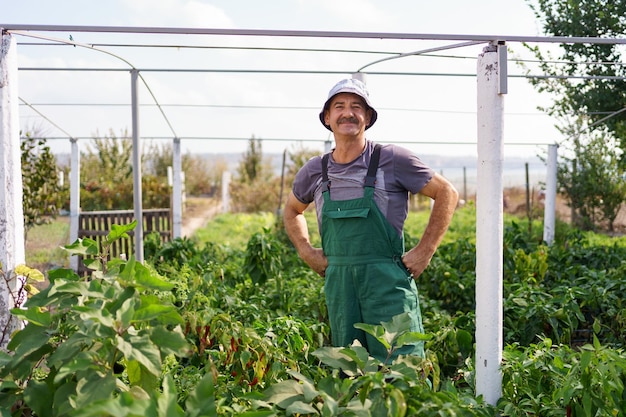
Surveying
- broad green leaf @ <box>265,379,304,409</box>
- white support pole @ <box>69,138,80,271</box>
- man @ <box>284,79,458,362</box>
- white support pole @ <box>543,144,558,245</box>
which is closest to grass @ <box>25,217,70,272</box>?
white support pole @ <box>69,138,80,271</box>

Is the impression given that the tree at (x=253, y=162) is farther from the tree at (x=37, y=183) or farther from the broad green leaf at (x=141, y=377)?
the broad green leaf at (x=141, y=377)

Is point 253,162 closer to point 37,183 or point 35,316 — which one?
point 37,183

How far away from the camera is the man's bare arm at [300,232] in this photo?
322cm

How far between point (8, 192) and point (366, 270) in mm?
1521

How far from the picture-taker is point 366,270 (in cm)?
290

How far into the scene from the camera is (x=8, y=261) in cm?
274

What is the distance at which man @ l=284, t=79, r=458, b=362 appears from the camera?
2.90 m

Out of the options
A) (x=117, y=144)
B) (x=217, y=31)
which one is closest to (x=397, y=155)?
(x=217, y=31)

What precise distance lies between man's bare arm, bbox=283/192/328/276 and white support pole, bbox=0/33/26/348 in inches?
49.6

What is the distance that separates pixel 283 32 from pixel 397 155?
0.73 m

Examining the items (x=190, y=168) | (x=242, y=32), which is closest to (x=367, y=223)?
(x=242, y=32)

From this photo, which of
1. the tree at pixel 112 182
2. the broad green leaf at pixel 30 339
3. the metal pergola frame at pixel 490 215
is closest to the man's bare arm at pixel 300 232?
the metal pergola frame at pixel 490 215

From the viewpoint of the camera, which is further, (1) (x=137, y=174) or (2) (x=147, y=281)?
(1) (x=137, y=174)

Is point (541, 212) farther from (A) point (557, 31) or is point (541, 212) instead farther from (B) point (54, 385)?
(B) point (54, 385)
